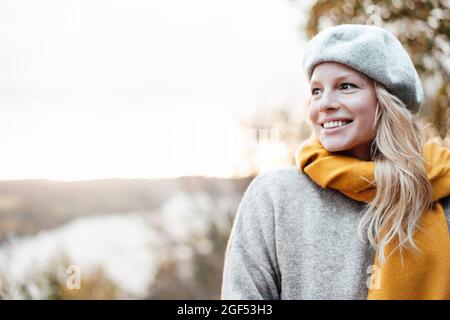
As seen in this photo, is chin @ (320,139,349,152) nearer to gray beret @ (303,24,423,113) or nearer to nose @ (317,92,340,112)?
nose @ (317,92,340,112)

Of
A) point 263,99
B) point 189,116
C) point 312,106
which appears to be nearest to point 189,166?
point 189,116

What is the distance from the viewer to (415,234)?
163cm

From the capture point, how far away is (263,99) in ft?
13.7

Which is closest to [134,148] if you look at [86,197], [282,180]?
[86,197]

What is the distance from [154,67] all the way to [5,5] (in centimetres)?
109

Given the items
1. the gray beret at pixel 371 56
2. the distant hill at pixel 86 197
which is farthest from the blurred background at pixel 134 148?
the gray beret at pixel 371 56

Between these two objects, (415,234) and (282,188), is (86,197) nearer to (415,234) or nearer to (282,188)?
(282,188)

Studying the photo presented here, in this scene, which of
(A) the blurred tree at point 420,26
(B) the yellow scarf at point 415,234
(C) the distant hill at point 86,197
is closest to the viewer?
(B) the yellow scarf at point 415,234

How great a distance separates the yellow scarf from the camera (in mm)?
1582

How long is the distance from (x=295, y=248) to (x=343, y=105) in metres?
0.44

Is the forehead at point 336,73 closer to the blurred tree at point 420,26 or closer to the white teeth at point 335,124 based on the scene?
the white teeth at point 335,124

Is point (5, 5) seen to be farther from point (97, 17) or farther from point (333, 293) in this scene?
point (333, 293)

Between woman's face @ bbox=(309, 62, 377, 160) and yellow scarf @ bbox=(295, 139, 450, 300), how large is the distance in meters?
0.06

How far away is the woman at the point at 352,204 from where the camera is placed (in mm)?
1596
